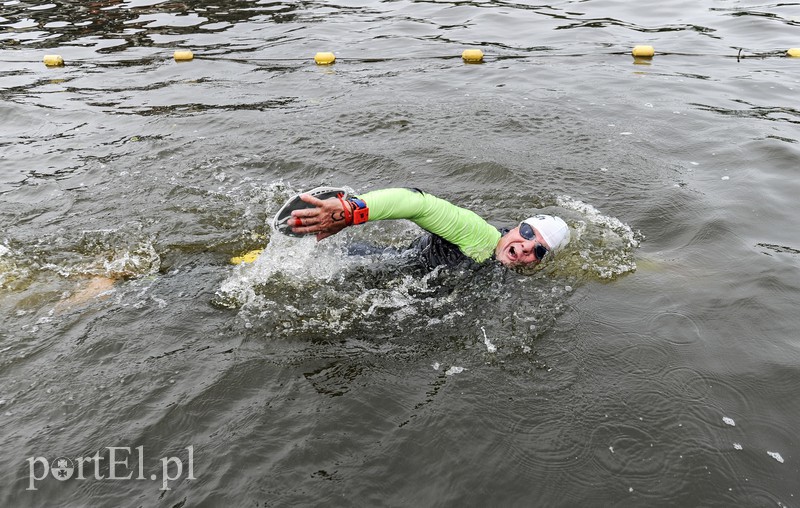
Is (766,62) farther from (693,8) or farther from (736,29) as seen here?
(693,8)

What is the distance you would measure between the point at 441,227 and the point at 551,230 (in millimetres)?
1090

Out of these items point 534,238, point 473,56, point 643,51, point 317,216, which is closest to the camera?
point 317,216

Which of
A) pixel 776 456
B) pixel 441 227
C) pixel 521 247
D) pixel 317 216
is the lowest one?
pixel 776 456

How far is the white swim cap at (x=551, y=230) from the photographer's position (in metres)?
5.32

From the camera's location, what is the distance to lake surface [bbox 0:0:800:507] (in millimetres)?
3586

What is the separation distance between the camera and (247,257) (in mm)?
5824

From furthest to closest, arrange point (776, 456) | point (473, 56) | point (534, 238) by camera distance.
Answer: point (473, 56)
point (534, 238)
point (776, 456)

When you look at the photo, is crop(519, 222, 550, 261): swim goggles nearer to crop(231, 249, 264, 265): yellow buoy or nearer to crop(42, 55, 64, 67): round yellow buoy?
crop(231, 249, 264, 265): yellow buoy

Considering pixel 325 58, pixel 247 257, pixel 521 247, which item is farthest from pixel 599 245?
pixel 325 58

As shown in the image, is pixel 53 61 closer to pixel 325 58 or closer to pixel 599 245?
pixel 325 58

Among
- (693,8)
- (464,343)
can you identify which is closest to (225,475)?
(464,343)

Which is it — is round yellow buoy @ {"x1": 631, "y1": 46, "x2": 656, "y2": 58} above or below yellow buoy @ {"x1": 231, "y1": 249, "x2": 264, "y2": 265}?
above

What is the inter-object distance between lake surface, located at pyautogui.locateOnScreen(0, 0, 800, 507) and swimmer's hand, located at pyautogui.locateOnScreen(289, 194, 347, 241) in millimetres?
1017

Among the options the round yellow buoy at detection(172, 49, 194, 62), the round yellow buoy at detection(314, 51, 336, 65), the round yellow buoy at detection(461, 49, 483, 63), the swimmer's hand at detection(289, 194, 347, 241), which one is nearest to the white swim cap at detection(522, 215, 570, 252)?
the swimmer's hand at detection(289, 194, 347, 241)
